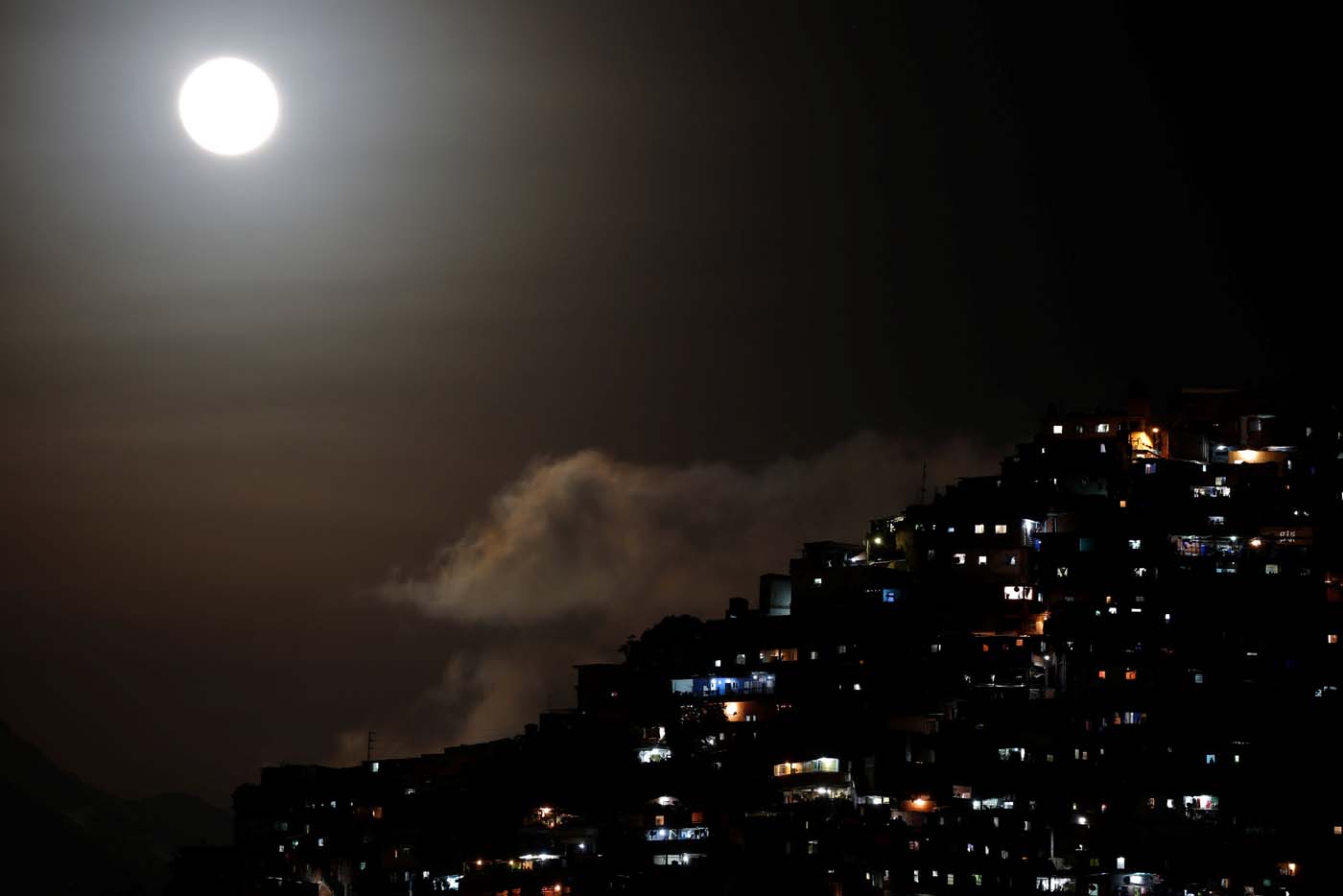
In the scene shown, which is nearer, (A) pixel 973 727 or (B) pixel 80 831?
(A) pixel 973 727

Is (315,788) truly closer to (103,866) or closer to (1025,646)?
(1025,646)

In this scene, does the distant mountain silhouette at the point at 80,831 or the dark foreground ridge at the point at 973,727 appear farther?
the distant mountain silhouette at the point at 80,831

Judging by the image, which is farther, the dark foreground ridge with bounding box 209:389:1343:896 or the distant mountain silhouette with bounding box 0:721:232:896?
the distant mountain silhouette with bounding box 0:721:232:896

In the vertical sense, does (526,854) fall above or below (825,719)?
below

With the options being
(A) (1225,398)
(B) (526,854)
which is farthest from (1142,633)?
(B) (526,854)
